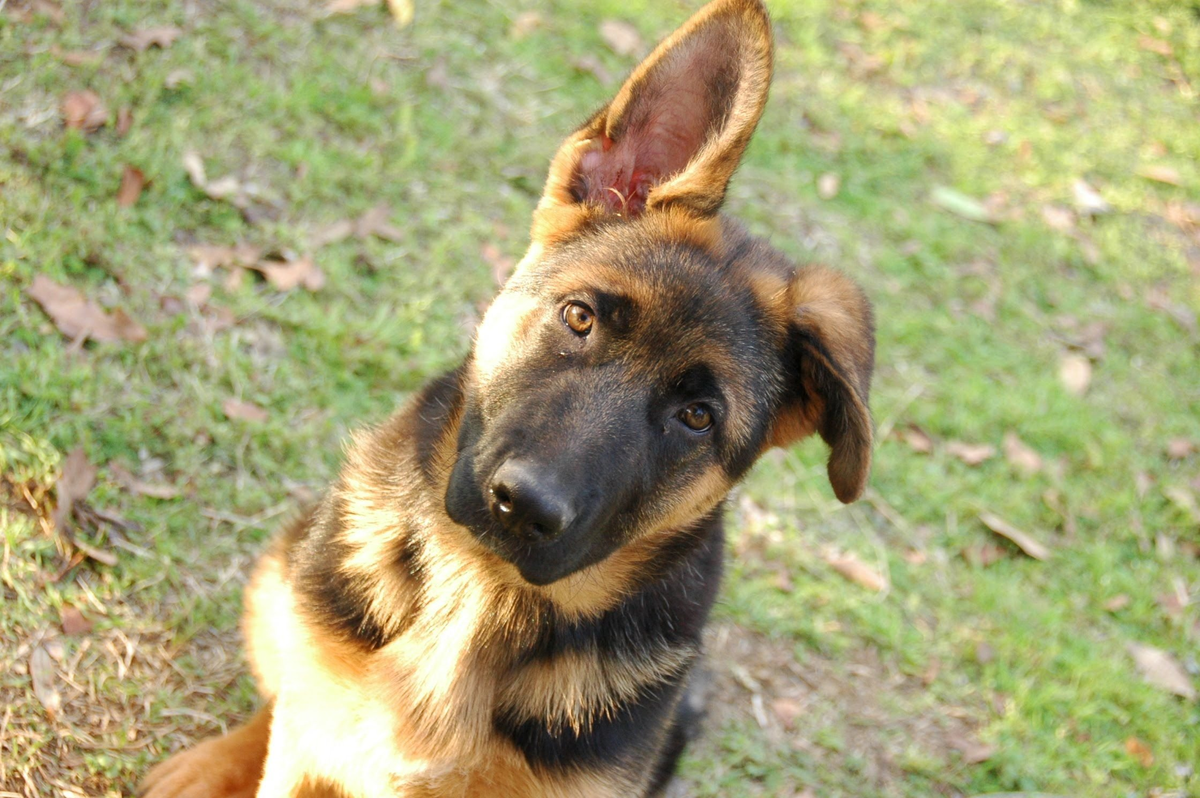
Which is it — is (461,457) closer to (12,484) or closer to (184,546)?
(184,546)

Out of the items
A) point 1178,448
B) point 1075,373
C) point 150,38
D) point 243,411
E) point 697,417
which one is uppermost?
point 150,38

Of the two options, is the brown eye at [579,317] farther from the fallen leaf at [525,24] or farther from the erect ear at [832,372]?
the fallen leaf at [525,24]

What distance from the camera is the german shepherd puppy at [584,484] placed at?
123 inches

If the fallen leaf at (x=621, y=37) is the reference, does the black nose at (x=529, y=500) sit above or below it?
above

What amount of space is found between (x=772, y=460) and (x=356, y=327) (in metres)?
2.59

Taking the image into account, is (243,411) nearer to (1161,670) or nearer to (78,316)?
(78,316)

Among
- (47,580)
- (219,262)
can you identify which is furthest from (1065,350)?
(47,580)

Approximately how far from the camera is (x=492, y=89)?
6984mm

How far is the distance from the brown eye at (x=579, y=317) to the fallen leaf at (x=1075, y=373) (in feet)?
17.9

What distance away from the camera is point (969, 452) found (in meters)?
6.65

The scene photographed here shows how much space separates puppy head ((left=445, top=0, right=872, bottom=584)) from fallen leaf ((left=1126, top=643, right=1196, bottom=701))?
12.2 ft

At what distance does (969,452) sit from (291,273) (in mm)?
4447

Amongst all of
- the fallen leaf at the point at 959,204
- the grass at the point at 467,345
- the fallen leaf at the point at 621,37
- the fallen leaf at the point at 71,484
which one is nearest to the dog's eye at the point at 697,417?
the grass at the point at 467,345

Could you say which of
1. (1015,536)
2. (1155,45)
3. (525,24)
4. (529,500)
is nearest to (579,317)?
(529,500)
